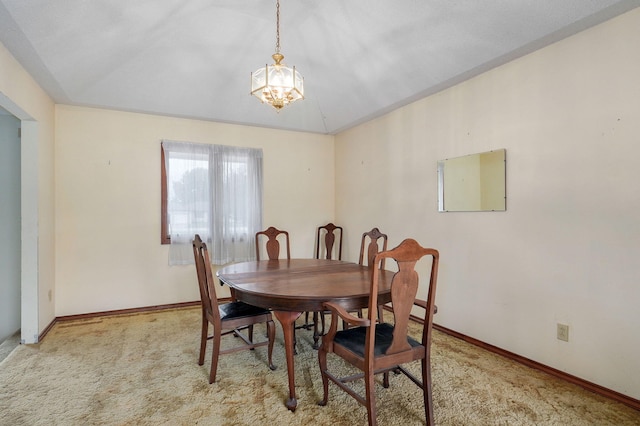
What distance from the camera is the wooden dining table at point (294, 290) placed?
2.03m

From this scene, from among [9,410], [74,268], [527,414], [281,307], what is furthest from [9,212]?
[527,414]

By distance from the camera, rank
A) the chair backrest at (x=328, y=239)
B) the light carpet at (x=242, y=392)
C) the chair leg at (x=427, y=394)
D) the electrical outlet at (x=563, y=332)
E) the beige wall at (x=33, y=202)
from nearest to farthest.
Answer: the chair leg at (x=427, y=394) < the light carpet at (x=242, y=392) < the electrical outlet at (x=563, y=332) < the beige wall at (x=33, y=202) < the chair backrest at (x=328, y=239)

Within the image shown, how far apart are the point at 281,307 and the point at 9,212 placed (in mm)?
3572

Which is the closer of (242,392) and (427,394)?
(427,394)

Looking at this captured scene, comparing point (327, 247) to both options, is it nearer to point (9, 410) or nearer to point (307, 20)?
point (307, 20)

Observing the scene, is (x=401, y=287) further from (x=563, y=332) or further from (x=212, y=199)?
(x=212, y=199)

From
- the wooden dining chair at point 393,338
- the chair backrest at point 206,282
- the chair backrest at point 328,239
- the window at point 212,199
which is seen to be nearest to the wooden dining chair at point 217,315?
the chair backrest at point 206,282

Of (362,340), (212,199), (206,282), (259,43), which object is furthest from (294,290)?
(212,199)

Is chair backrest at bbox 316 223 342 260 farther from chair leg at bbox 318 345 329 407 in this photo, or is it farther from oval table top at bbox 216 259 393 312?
chair leg at bbox 318 345 329 407

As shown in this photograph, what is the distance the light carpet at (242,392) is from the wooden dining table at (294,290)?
12.8 inches

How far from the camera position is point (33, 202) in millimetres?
3203

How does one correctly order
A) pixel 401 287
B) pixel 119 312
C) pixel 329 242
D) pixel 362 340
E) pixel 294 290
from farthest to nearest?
pixel 329 242 < pixel 119 312 < pixel 294 290 < pixel 362 340 < pixel 401 287

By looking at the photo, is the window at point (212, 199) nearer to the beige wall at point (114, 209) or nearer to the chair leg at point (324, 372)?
the beige wall at point (114, 209)

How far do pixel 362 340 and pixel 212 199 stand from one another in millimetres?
3124
